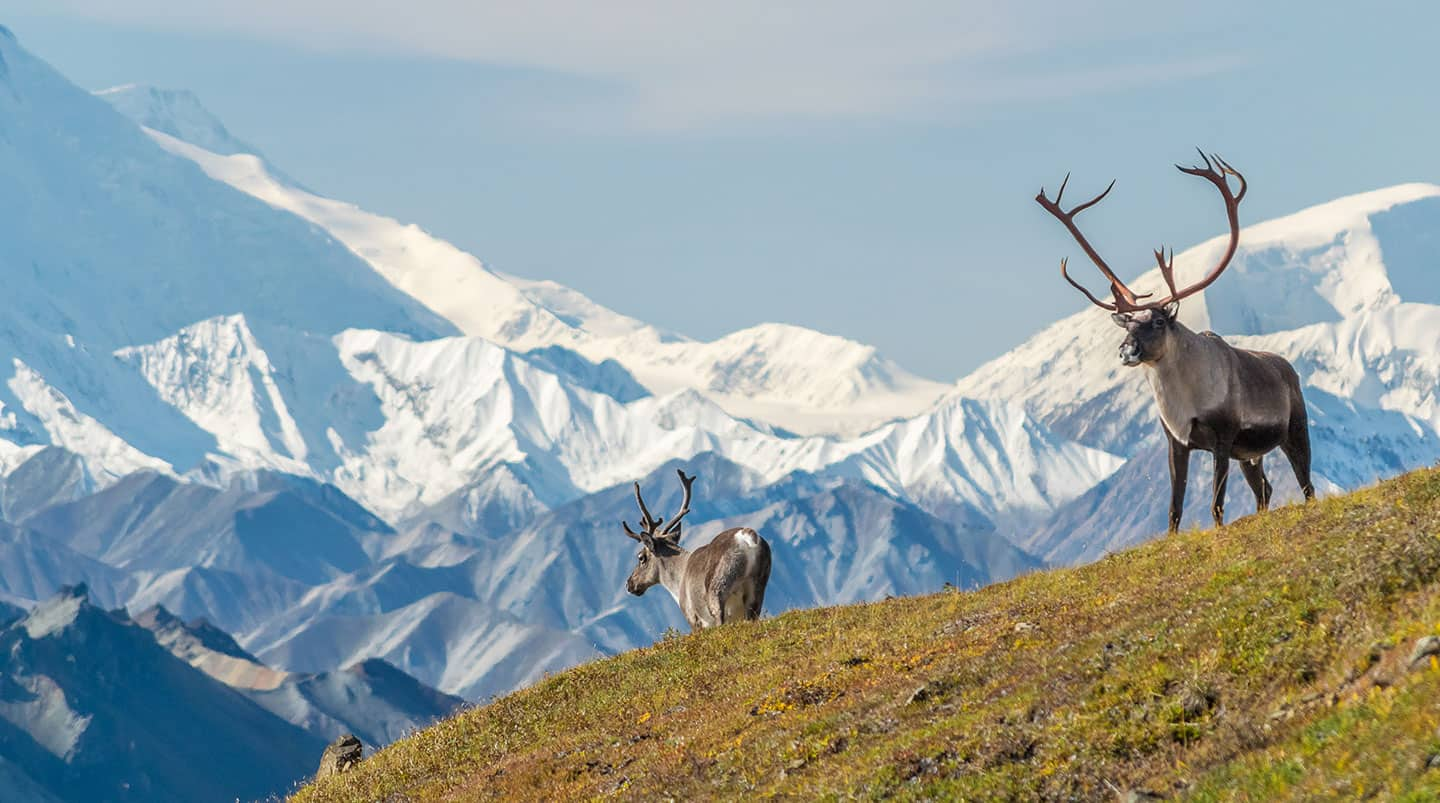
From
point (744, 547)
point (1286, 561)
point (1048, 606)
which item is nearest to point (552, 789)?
point (1048, 606)

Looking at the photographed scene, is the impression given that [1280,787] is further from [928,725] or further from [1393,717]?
[928,725]

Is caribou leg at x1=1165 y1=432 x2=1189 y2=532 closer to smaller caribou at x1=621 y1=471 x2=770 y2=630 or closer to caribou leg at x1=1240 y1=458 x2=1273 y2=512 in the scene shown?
caribou leg at x1=1240 y1=458 x2=1273 y2=512

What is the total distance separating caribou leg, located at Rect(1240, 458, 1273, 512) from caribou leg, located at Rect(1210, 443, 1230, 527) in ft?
2.67

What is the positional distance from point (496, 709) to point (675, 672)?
3100mm

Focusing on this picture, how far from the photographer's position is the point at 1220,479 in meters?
28.0

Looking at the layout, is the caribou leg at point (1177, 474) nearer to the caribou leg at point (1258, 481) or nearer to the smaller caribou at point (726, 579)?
the caribou leg at point (1258, 481)

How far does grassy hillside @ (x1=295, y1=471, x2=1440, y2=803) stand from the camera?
Result: 51.5ft

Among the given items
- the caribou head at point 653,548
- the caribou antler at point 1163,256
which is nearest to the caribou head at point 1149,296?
the caribou antler at point 1163,256

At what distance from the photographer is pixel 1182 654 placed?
1861cm

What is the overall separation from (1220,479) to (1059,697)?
1023 cm

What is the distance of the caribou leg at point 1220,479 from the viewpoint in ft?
90.4

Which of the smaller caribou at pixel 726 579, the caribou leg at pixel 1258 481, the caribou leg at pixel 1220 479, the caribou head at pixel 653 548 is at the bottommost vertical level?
the caribou head at pixel 653 548

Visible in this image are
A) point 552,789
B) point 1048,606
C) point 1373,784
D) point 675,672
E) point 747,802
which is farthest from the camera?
point 675,672

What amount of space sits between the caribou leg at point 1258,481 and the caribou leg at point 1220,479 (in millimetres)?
815
